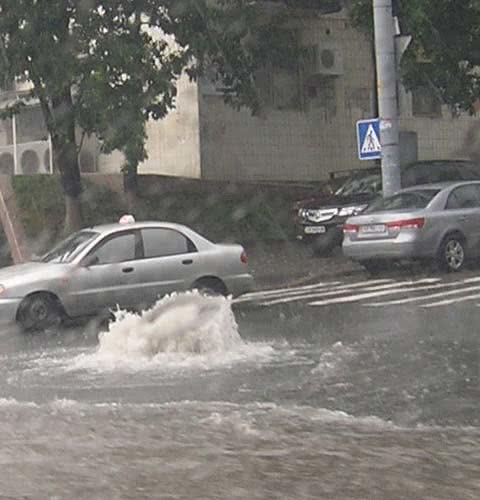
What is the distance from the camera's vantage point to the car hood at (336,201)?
74.6 feet

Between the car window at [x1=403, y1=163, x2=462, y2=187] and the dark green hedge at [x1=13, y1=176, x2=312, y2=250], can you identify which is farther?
the dark green hedge at [x1=13, y1=176, x2=312, y2=250]

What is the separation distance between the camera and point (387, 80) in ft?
68.2

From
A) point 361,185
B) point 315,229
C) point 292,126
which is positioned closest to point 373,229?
point 315,229

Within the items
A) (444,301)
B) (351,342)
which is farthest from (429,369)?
(444,301)

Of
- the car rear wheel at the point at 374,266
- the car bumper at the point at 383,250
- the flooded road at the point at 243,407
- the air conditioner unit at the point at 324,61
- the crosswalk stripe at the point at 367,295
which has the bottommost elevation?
the flooded road at the point at 243,407

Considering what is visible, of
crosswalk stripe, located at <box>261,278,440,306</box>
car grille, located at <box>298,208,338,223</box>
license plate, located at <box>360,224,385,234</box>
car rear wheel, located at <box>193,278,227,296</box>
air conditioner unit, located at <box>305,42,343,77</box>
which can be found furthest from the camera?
air conditioner unit, located at <box>305,42,343,77</box>

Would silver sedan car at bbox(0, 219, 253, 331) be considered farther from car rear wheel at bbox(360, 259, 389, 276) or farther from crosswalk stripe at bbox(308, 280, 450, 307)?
car rear wheel at bbox(360, 259, 389, 276)

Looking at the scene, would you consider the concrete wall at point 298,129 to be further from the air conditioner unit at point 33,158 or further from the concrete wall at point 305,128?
the air conditioner unit at point 33,158

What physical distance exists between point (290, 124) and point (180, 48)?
7233 millimetres

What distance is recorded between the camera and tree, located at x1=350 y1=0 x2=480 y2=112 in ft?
79.5

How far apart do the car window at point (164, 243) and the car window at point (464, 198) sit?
17.8ft

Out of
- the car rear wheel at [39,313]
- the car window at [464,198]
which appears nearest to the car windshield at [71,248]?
the car rear wheel at [39,313]

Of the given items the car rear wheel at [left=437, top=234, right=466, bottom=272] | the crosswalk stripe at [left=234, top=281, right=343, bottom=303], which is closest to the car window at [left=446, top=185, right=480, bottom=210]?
the car rear wheel at [left=437, top=234, right=466, bottom=272]

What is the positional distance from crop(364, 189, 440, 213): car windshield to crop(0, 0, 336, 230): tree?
4.35m
